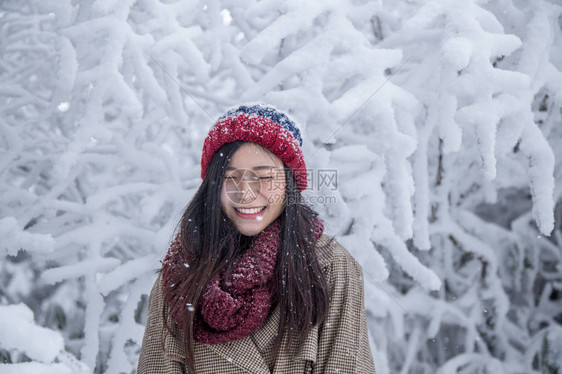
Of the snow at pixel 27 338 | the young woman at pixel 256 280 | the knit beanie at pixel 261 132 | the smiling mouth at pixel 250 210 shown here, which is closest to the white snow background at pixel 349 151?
the snow at pixel 27 338

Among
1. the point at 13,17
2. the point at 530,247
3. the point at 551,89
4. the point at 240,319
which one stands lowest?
the point at 530,247

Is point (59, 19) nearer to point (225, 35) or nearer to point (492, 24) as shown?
point (225, 35)

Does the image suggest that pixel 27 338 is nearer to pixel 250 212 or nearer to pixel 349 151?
pixel 250 212

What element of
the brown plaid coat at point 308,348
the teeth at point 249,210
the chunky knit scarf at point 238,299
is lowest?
the brown plaid coat at point 308,348

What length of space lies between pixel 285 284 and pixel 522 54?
162cm

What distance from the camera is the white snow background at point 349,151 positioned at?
1.66 metres

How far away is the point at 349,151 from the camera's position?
195cm

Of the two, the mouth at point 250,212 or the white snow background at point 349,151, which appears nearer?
the mouth at point 250,212

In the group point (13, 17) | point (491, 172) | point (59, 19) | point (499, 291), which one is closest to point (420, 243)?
point (491, 172)

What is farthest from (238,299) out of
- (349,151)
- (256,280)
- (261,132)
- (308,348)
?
(349,151)

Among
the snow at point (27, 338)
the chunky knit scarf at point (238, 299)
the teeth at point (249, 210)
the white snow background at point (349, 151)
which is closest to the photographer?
the snow at point (27, 338)

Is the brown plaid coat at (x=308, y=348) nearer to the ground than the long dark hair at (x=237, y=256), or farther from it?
nearer to the ground

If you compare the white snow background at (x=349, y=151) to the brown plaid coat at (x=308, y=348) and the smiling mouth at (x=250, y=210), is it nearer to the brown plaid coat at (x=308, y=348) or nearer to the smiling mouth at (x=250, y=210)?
the brown plaid coat at (x=308, y=348)

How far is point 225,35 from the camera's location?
2225 millimetres
